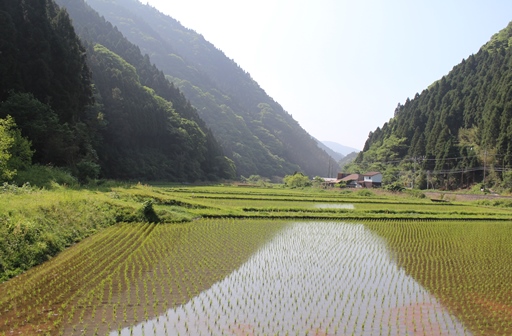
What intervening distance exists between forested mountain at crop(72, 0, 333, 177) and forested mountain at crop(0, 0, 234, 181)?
2286cm

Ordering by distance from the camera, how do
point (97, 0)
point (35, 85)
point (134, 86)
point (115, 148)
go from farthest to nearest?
point (97, 0)
point (134, 86)
point (115, 148)
point (35, 85)

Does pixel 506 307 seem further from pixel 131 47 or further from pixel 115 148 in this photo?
pixel 131 47

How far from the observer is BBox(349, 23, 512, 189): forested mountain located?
2073 inches

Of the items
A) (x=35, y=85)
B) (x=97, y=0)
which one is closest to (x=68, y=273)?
(x=35, y=85)

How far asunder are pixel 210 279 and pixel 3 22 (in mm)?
24864

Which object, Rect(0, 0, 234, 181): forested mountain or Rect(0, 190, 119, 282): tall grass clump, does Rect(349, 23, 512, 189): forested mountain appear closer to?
Rect(0, 0, 234, 181): forested mountain

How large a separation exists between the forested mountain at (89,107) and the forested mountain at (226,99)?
22.9 metres

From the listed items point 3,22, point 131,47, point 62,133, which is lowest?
point 62,133

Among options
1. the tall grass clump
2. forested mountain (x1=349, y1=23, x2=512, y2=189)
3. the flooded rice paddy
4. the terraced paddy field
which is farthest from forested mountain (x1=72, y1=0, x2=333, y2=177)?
the flooded rice paddy

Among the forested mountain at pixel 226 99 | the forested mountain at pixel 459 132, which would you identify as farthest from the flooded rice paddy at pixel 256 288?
the forested mountain at pixel 226 99

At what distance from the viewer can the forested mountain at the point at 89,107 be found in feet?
84.3

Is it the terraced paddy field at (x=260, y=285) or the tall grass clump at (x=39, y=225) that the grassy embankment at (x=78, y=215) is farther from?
the terraced paddy field at (x=260, y=285)

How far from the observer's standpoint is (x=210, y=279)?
9.73 metres

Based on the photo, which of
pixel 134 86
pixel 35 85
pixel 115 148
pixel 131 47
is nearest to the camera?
pixel 35 85
